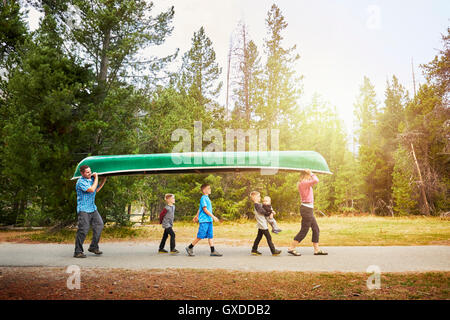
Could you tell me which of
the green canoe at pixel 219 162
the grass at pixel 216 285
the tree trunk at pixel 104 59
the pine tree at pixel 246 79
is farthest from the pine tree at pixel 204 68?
the grass at pixel 216 285

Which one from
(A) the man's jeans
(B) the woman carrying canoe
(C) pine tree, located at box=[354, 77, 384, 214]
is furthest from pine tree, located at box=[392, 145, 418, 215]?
(A) the man's jeans

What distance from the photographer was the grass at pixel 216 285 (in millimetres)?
4102

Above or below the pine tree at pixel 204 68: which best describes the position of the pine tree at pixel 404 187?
below

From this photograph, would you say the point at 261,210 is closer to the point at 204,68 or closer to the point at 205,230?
the point at 205,230

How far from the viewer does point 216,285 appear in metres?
4.56

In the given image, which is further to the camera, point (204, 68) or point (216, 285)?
point (204, 68)

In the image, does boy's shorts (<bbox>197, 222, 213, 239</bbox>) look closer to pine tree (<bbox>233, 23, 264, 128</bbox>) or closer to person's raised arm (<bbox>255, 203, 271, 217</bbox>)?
person's raised arm (<bbox>255, 203, 271, 217</bbox>)

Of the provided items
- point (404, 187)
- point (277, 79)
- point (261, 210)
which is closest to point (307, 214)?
point (261, 210)

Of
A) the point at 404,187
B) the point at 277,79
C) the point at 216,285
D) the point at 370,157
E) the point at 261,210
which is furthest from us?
the point at 370,157

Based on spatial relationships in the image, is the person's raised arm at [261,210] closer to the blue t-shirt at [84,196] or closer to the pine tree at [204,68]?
the blue t-shirt at [84,196]

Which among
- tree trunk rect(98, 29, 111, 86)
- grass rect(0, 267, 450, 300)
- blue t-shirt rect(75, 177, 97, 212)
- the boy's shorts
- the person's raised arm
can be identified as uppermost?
tree trunk rect(98, 29, 111, 86)

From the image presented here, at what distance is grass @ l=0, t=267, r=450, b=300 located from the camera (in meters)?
4.10

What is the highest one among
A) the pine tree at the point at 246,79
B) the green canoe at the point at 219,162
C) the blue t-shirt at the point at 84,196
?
the pine tree at the point at 246,79
